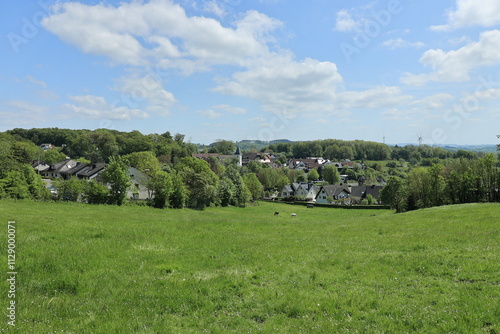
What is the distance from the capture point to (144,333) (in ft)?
23.4

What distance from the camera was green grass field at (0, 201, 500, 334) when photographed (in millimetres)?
7672

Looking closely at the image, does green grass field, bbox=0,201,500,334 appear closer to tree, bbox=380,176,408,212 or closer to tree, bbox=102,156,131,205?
tree, bbox=102,156,131,205

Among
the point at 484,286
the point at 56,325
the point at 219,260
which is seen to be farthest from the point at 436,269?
the point at 56,325

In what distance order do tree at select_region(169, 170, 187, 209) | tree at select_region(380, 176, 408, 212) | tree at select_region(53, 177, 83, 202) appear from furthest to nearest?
1. tree at select_region(380, 176, 408, 212)
2. tree at select_region(169, 170, 187, 209)
3. tree at select_region(53, 177, 83, 202)

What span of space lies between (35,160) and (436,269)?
510 ft

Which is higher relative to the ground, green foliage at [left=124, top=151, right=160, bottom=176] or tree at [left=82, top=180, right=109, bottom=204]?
green foliage at [left=124, top=151, right=160, bottom=176]

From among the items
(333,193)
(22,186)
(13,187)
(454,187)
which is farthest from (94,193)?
(333,193)

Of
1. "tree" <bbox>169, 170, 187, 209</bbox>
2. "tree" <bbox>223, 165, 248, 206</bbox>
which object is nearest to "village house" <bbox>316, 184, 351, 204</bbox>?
"tree" <bbox>223, 165, 248, 206</bbox>

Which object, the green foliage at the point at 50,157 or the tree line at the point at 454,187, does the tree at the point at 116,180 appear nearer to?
the tree line at the point at 454,187

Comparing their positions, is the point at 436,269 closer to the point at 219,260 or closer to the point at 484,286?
the point at 484,286

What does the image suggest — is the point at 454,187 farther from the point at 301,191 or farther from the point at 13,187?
the point at 13,187

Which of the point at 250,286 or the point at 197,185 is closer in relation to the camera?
the point at 250,286

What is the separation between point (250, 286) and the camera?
34.2ft

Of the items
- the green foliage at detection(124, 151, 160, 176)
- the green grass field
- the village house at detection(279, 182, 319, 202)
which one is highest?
the green foliage at detection(124, 151, 160, 176)
